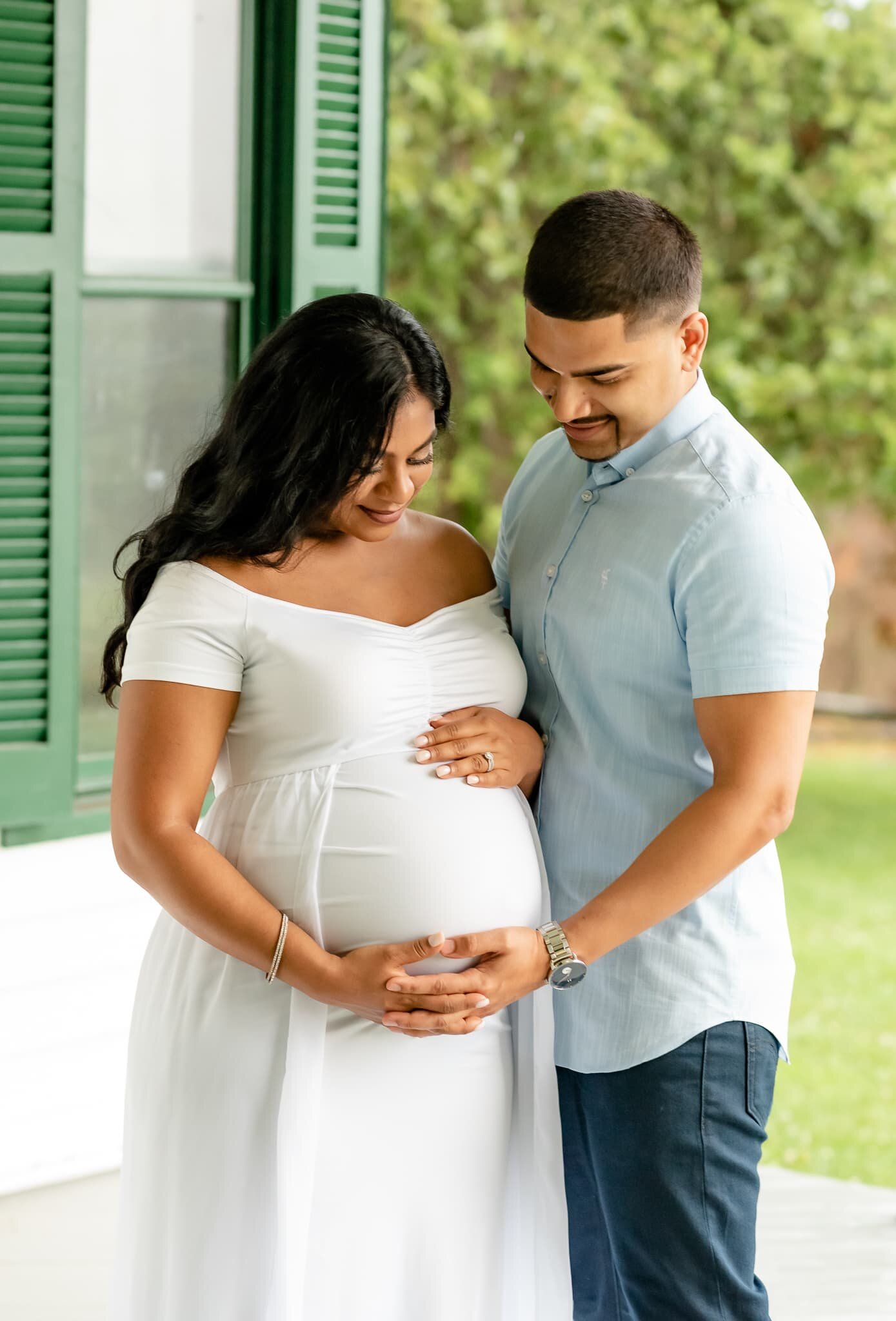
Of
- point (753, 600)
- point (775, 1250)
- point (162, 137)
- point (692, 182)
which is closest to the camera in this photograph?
point (753, 600)

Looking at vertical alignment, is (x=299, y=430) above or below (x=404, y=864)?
above

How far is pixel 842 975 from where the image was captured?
615 centimetres

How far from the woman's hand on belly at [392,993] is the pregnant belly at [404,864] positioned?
0.15 ft

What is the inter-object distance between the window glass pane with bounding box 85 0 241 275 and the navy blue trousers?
6.63 ft

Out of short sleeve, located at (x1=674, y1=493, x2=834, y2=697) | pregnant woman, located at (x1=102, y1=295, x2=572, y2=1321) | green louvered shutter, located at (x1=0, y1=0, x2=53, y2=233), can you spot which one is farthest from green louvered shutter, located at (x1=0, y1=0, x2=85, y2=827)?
short sleeve, located at (x1=674, y1=493, x2=834, y2=697)

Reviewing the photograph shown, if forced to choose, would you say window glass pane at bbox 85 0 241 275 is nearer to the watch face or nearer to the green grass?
the watch face

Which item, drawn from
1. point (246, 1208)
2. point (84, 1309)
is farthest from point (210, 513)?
point (84, 1309)

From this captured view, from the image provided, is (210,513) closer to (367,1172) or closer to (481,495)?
(367,1172)

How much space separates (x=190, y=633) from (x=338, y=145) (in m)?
1.80

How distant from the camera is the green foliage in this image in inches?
313

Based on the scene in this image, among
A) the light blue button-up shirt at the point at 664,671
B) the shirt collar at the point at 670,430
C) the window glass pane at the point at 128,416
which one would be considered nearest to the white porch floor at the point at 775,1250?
the window glass pane at the point at 128,416

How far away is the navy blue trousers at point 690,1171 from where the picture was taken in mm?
1762

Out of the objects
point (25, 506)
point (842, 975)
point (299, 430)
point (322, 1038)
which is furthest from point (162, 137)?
point (842, 975)

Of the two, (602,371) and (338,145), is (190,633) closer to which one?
(602,371)
